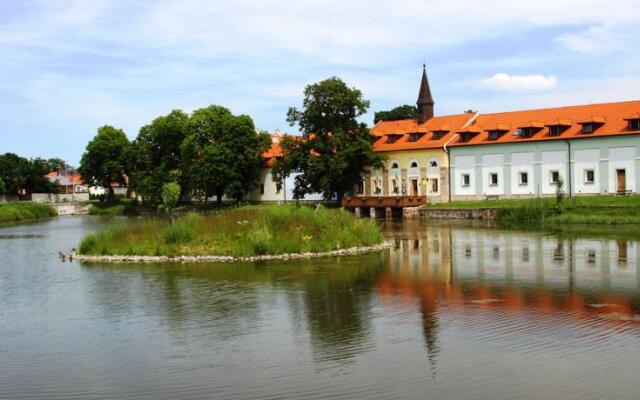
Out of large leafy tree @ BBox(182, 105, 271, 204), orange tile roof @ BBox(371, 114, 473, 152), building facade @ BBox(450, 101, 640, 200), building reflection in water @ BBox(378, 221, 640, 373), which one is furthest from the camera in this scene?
large leafy tree @ BBox(182, 105, 271, 204)

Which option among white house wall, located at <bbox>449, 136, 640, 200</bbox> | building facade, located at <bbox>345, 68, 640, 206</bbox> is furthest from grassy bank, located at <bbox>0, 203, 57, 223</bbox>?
white house wall, located at <bbox>449, 136, 640, 200</bbox>

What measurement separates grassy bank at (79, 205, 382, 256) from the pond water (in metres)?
2.55

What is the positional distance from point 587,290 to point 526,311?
4095 mm

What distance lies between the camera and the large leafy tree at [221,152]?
79500 millimetres

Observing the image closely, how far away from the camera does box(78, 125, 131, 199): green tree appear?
95812mm

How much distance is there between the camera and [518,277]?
23516 millimetres

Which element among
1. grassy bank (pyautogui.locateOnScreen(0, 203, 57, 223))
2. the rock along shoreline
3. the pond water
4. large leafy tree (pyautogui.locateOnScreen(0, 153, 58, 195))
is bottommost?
the pond water

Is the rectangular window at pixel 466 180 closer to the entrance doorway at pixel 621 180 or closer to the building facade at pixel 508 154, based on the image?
the building facade at pixel 508 154

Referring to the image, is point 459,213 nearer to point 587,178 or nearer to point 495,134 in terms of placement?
point 495,134

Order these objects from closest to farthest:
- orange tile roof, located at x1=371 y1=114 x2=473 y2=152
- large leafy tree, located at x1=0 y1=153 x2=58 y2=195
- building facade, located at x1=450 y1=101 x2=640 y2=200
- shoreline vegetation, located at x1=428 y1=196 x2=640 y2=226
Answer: shoreline vegetation, located at x1=428 y1=196 x2=640 y2=226, building facade, located at x1=450 y1=101 x2=640 y2=200, orange tile roof, located at x1=371 y1=114 x2=473 y2=152, large leafy tree, located at x1=0 y1=153 x2=58 y2=195

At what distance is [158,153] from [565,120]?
168 feet

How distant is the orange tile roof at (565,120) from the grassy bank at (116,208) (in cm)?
4460

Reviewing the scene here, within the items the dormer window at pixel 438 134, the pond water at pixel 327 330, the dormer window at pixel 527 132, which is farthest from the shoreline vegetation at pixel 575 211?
the pond water at pixel 327 330

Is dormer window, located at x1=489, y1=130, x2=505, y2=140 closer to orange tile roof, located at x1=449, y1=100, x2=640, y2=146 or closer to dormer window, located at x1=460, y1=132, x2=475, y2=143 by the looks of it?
orange tile roof, located at x1=449, y1=100, x2=640, y2=146
